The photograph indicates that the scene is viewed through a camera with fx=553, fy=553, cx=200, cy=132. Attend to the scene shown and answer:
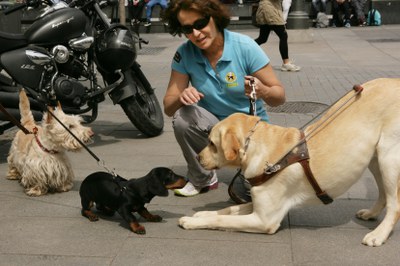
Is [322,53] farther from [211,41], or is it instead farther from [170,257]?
[170,257]

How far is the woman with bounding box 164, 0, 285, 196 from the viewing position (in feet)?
13.5

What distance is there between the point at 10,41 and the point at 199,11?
2.22 metres

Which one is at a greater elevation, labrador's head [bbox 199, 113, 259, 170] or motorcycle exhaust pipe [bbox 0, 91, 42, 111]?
labrador's head [bbox 199, 113, 259, 170]

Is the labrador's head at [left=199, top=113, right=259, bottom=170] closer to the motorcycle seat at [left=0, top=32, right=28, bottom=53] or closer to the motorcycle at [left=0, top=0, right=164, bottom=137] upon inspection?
the motorcycle at [left=0, top=0, right=164, bottom=137]

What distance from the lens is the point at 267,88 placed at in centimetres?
405

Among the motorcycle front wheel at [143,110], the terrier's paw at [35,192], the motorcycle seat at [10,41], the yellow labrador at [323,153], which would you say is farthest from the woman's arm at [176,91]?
the motorcycle seat at [10,41]

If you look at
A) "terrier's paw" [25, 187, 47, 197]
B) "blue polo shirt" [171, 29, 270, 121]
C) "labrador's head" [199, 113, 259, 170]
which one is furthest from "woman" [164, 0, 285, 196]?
"terrier's paw" [25, 187, 47, 197]

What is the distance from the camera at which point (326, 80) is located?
31.7 feet

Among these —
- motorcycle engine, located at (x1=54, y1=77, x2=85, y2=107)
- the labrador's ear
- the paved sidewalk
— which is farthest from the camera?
motorcycle engine, located at (x1=54, y1=77, x2=85, y2=107)

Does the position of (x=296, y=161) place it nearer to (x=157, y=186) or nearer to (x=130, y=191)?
(x=157, y=186)

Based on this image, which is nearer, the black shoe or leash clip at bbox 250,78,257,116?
leash clip at bbox 250,78,257,116

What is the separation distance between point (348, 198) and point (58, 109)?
96.6 inches

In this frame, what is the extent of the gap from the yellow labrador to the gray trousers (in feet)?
2.21

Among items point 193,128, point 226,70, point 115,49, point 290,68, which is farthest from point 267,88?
point 290,68
